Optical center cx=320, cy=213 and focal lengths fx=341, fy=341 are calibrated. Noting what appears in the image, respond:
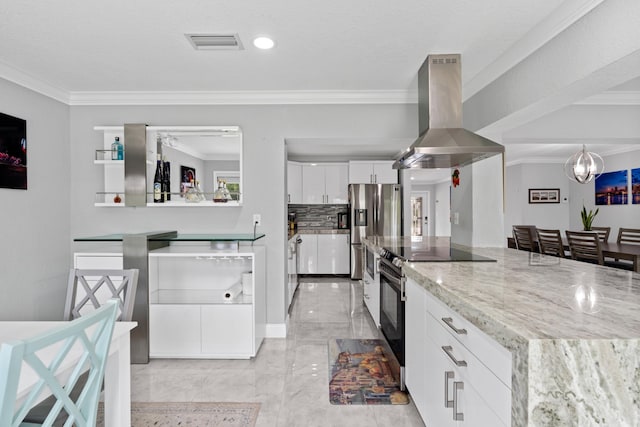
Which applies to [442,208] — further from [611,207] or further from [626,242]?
[626,242]

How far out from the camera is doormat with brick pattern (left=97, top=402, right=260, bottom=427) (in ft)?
6.67

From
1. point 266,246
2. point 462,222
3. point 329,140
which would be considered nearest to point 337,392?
point 266,246

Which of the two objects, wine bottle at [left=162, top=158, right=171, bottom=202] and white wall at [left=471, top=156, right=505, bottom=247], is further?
wine bottle at [left=162, top=158, right=171, bottom=202]

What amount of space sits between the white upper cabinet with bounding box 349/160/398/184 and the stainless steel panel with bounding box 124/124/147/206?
3782 millimetres

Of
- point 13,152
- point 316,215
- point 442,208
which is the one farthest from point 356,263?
point 442,208

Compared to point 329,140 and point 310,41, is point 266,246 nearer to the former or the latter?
point 329,140

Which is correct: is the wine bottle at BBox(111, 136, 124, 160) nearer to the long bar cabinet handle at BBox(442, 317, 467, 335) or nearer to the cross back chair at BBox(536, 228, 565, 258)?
the long bar cabinet handle at BBox(442, 317, 467, 335)

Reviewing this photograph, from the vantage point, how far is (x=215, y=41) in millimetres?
2311

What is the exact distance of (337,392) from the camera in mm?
2379

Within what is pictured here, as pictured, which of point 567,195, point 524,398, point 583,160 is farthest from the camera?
point 567,195

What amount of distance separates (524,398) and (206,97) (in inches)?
133

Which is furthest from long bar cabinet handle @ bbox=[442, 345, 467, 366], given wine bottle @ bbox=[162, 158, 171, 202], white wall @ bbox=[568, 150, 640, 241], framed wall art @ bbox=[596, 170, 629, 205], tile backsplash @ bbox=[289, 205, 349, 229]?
framed wall art @ bbox=[596, 170, 629, 205]

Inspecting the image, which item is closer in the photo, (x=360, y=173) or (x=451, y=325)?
(x=451, y=325)

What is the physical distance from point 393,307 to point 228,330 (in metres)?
1.42
